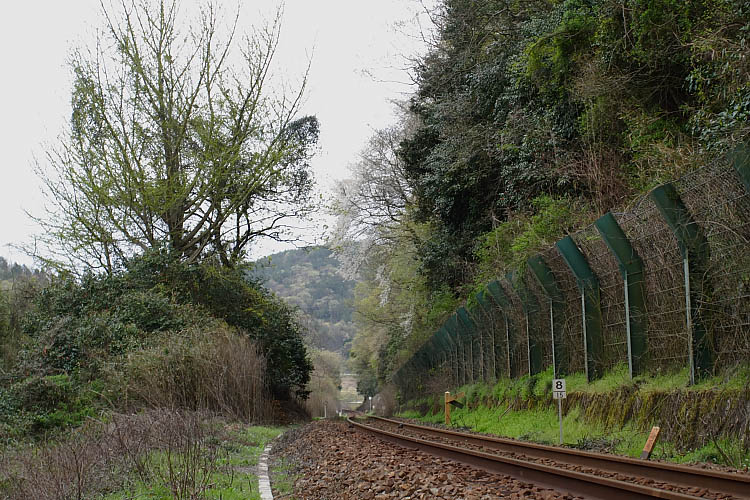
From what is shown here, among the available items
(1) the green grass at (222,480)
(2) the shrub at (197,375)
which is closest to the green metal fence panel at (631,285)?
(1) the green grass at (222,480)

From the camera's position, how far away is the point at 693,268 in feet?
31.8

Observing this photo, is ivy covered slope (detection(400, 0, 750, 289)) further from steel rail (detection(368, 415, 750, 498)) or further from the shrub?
the shrub

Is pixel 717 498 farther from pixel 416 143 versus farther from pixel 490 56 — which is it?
pixel 416 143

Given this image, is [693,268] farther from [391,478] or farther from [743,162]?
[391,478]

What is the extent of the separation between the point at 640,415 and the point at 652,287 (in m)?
2.09

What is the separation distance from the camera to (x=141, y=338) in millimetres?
20625

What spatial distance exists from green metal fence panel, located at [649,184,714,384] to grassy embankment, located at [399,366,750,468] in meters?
0.38

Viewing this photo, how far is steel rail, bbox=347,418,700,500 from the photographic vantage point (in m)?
5.39

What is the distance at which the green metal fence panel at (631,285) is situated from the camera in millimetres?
11484

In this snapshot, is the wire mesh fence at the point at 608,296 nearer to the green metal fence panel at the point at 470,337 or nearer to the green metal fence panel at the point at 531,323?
the green metal fence panel at the point at 531,323

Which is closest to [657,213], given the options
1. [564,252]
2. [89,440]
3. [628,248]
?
[628,248]

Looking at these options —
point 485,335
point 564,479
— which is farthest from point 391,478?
point 485,335

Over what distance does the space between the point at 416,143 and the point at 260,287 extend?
9.77 metres

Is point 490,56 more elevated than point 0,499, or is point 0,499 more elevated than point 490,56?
point 490,56
